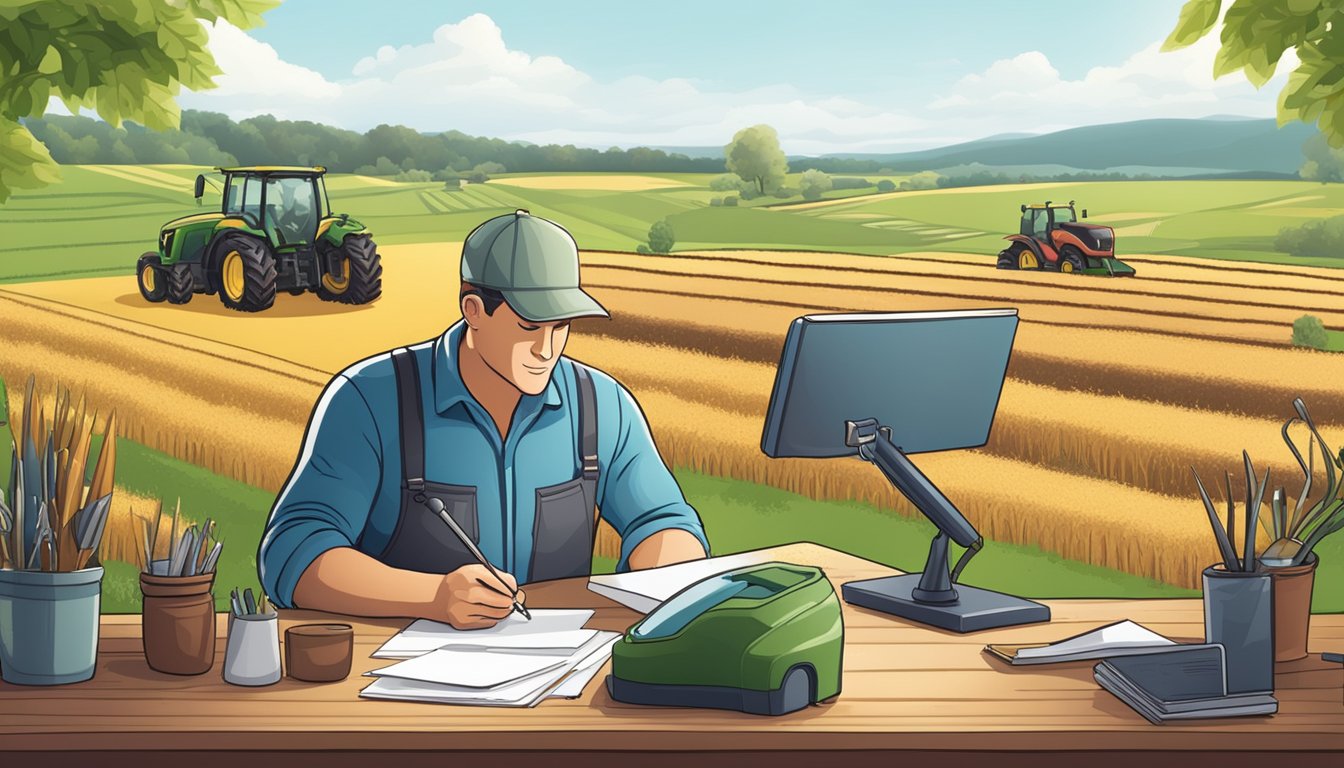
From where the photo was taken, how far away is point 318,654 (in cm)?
168

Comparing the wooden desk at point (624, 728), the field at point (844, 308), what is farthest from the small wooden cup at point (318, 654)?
the field at point (844, 308)

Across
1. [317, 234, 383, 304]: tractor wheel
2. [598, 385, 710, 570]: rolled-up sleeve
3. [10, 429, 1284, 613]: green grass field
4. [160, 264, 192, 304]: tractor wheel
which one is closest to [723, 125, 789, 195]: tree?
[10, 429, 1284, 613]: green grass field

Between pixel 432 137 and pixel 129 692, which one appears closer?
pixel 129 692

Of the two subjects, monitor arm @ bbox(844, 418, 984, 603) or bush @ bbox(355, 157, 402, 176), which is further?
bush @ bbox(355, 157, 402, 176)

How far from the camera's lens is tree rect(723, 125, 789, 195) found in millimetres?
7898

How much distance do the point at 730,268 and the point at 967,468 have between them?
252 inches

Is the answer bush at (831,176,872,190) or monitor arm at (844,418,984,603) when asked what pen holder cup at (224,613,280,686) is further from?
bush at (831,176,872,190)

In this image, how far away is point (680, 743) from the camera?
60.4 inches

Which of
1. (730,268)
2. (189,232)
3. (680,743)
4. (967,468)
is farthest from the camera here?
(730,268)

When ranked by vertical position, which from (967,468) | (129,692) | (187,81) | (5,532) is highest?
(187,81)

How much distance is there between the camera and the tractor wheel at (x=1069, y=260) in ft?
38.5

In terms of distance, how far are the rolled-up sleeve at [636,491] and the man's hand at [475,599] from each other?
1.63 ft

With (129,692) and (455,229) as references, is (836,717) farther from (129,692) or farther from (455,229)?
(455,229)

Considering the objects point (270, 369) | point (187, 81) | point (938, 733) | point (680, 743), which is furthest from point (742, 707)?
point (270, 369)
